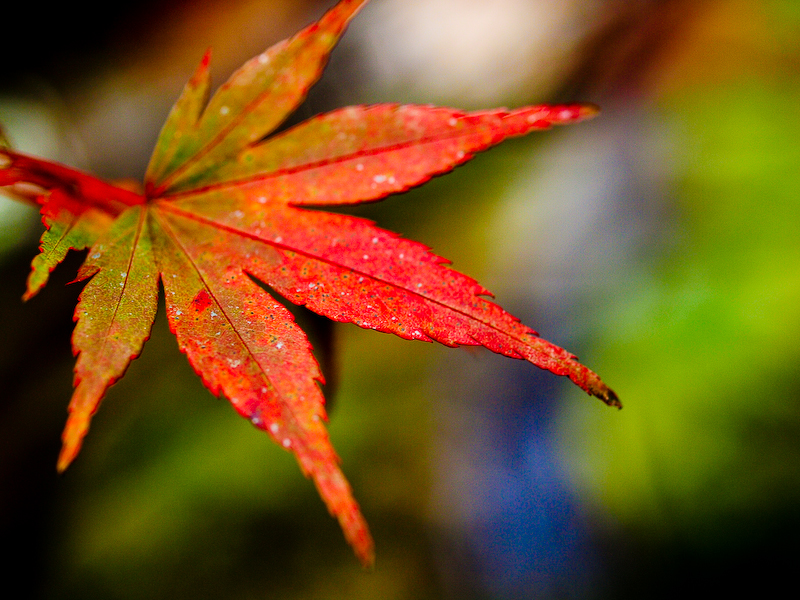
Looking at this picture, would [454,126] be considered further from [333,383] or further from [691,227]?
[691,227]

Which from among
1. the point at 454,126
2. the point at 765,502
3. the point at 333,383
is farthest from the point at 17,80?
the point at 765,502

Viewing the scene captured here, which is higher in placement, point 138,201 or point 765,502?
point 138,201

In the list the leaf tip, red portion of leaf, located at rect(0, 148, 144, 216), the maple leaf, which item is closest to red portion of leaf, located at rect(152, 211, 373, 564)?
the maple leaf

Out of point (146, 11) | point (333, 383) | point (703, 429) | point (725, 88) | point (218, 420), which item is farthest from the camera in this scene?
point (146, 11)

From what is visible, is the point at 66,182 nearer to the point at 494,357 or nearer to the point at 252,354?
the point at 252,354

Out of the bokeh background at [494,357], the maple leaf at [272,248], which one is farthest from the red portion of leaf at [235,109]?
the bokeh background at [494,357]
